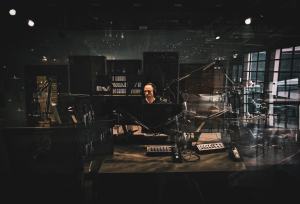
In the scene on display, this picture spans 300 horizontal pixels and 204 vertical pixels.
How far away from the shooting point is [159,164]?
1897 millimetres

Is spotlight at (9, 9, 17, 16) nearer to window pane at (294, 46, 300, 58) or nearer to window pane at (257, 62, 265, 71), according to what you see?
window pane at (294, 46, 300, 58)

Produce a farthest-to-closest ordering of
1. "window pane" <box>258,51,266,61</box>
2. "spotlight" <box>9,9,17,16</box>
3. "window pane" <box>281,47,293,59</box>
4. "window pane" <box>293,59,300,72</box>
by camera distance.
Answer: "window pane" <box>258,51,266,61</box> → "window pane" <box>293,59,300,72</box> → "window pane" <box>281,47,293,59</box> → "spotlight" <box>9,9,17,16</box>

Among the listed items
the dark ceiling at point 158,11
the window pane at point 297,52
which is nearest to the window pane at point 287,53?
the window pane at point 297,52

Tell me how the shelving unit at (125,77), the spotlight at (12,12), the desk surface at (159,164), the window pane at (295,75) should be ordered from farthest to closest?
the window pane at (295,75)
the shelving unit at (125,77)
the spotlight at (12,12)
the desk surface at (159,164)

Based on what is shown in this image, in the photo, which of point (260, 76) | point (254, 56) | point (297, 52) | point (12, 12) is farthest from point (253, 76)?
point (12, 12)

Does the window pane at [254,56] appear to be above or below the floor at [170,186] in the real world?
above

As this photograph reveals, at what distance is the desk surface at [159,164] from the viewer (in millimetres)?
1778

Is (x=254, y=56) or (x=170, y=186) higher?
(x=254, y=56)

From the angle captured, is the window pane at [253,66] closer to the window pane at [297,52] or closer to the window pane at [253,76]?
the window pane at [253,76]

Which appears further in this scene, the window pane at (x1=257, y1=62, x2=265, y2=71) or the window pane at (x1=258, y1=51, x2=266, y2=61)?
the window pane at (x1=257, y1=62, x2=265, y2=71)

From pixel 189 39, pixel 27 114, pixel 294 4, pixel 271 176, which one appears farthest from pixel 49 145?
pixel 189 39

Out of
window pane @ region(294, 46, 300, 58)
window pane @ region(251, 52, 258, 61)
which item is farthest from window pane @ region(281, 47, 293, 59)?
window pane @ region(251, 52, 258, 61)

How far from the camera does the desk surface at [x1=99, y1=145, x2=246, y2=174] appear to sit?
1778 mm

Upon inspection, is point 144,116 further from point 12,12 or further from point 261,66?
point 261,66
